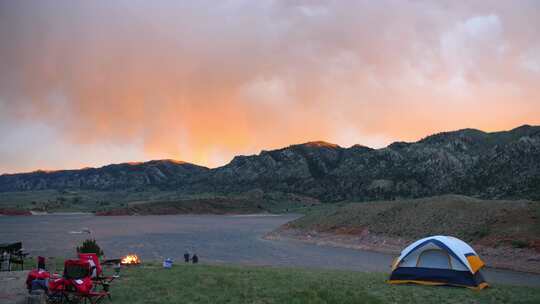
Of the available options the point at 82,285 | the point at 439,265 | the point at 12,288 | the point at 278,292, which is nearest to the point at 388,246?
the point at 439,265

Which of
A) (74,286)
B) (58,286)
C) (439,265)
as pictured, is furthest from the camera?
(439,265)

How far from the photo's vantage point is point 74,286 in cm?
1344

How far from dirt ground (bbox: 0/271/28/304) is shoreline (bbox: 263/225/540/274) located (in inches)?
1418

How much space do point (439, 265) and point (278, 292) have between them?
9.03 metres

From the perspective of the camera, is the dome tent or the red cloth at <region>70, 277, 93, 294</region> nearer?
the red cloth at <region>70, 277, 93, 294</region>

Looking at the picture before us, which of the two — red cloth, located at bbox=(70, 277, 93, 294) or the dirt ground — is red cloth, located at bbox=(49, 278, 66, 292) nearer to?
red cloth, located at bbox=(70, 277, 93, 294)

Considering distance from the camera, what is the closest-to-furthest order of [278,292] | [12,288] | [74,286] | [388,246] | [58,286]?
[74,286] < [58,286] < [278,292] < [12,288] < [388,246]

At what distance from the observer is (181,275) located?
21531 millimetres

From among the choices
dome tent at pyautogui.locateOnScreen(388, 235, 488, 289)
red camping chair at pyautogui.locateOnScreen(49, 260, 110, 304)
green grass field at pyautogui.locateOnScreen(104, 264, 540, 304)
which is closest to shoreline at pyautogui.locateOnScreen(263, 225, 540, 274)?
dome tent at pyautogui.locateOnScreen(388, 235, 488, 289)

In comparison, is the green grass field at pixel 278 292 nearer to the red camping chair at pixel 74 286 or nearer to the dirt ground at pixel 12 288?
the red camping chair at pixel 74 286

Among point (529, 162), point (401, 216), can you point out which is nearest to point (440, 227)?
point (401, 216)

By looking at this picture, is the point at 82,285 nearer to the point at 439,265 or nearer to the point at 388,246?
the point at 439,265

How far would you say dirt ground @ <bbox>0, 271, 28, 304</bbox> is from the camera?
14.7 metres

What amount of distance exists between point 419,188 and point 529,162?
64.3m
